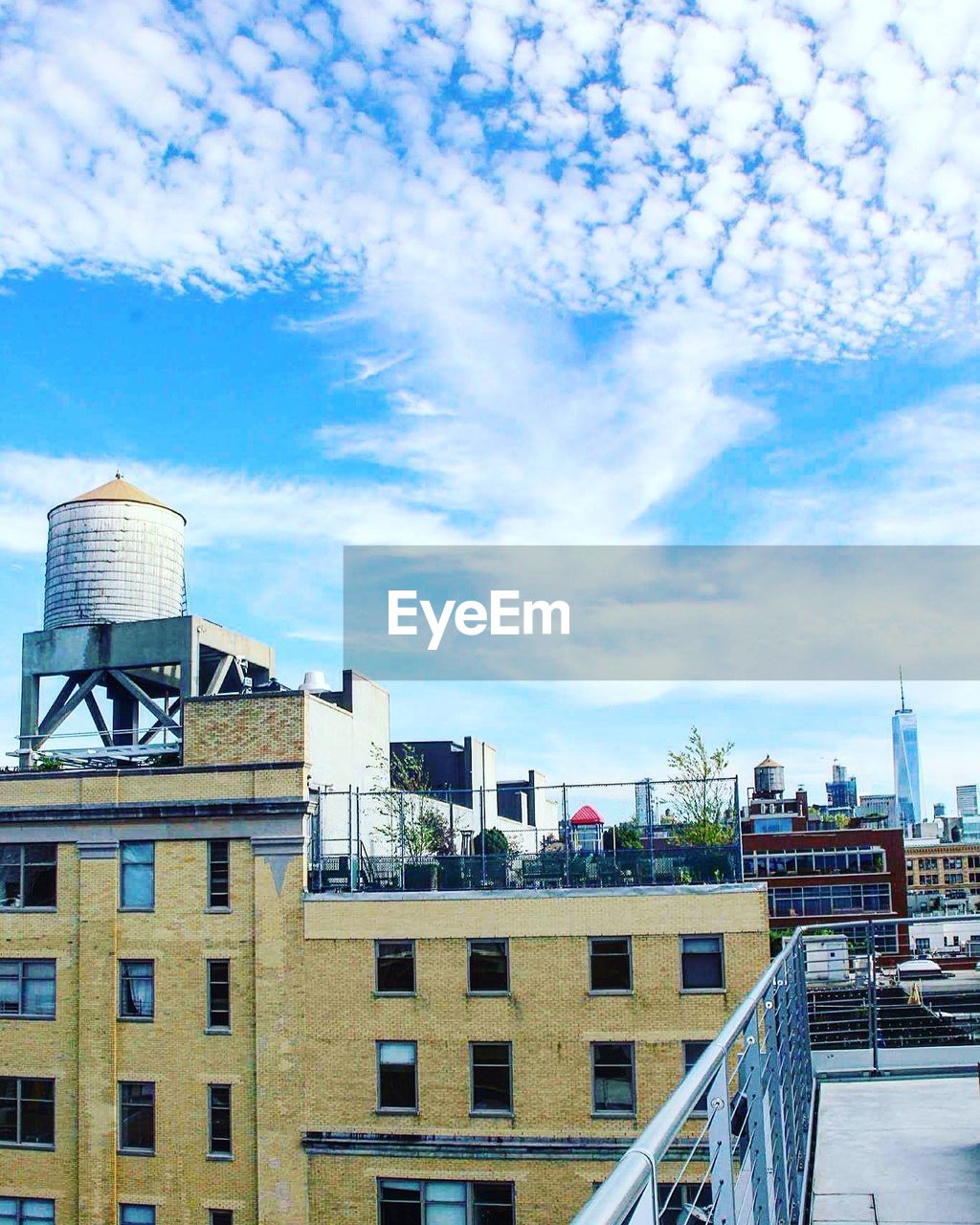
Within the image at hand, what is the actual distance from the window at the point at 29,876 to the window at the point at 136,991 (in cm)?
344

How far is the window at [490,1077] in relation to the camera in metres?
34.6

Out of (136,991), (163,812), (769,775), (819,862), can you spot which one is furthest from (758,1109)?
(769,775)

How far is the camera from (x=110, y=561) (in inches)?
1692

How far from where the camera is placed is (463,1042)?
34.8 metres

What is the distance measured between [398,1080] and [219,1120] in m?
5.78

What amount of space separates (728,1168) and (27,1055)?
39.2 metres

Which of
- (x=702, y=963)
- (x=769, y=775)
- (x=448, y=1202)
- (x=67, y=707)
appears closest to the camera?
A: (x=702, y=963)

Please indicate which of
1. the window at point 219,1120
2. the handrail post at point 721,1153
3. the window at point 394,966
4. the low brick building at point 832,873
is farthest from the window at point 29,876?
the low brick building at point 832,873

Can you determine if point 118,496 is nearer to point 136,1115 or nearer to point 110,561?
point 110,561

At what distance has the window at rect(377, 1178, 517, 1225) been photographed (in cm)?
3447

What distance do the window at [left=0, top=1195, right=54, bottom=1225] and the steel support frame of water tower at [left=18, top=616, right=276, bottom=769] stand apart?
1343cm

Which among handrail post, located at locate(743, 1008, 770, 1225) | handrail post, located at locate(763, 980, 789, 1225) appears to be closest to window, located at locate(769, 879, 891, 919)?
handrail post, located at locate(763, 980, 789, 1225)

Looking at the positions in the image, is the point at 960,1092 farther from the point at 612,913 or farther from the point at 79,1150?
the point at 79,1150

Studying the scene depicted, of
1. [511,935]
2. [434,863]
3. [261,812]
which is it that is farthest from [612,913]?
[261,812]
